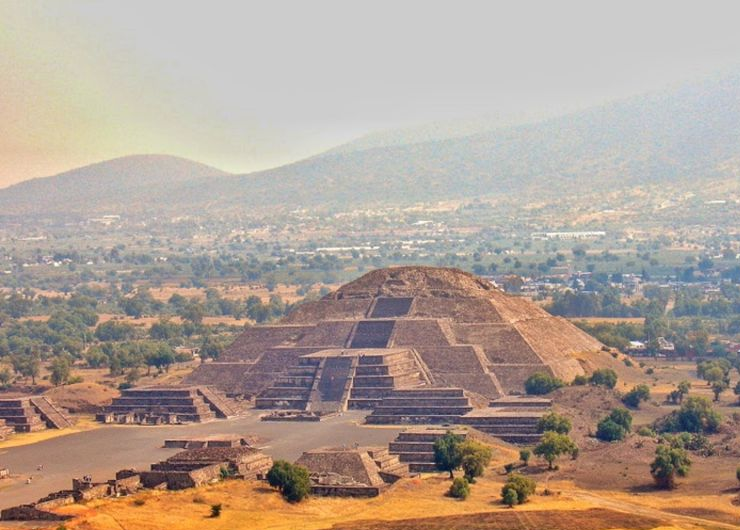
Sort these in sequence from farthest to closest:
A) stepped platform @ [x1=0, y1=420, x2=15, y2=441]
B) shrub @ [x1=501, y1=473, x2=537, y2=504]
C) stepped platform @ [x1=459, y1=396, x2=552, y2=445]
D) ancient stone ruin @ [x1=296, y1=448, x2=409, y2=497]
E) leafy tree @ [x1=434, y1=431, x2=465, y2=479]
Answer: stepped platform @ [x1=0, y1=420, x2=15, y2=441] < stepped platform @ [x1=459, y1=396, x2=552, y2=445] < leafy tree @ [x1=434, y1=431, x2=465, y2=479] < ancient stone ruin @ [x1=296, y1=448, x2=409, y2=497] < shrub @ [x1=501, y1=473, x2=537, y2=504]

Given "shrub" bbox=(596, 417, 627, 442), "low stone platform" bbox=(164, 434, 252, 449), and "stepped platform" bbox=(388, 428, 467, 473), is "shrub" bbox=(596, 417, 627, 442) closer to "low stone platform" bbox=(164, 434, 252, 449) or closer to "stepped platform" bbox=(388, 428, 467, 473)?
"stepped platform" bbox=(388, 428, 467, 473)

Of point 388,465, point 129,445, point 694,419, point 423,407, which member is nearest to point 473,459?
point 388,465

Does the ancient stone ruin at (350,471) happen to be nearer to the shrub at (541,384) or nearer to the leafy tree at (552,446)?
the leafy tree at (552,446)

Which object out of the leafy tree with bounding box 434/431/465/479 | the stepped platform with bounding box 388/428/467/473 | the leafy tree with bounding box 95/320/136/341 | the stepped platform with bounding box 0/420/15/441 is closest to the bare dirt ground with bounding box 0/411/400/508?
the stepped platform with bounding box 0/420/15/441

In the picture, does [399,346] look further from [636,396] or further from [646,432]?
[646,432]

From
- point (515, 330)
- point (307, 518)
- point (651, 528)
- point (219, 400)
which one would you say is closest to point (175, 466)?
point (307, 518)

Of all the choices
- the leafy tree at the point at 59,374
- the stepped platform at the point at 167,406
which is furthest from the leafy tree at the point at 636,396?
the leafy tree at the point at 59,374
